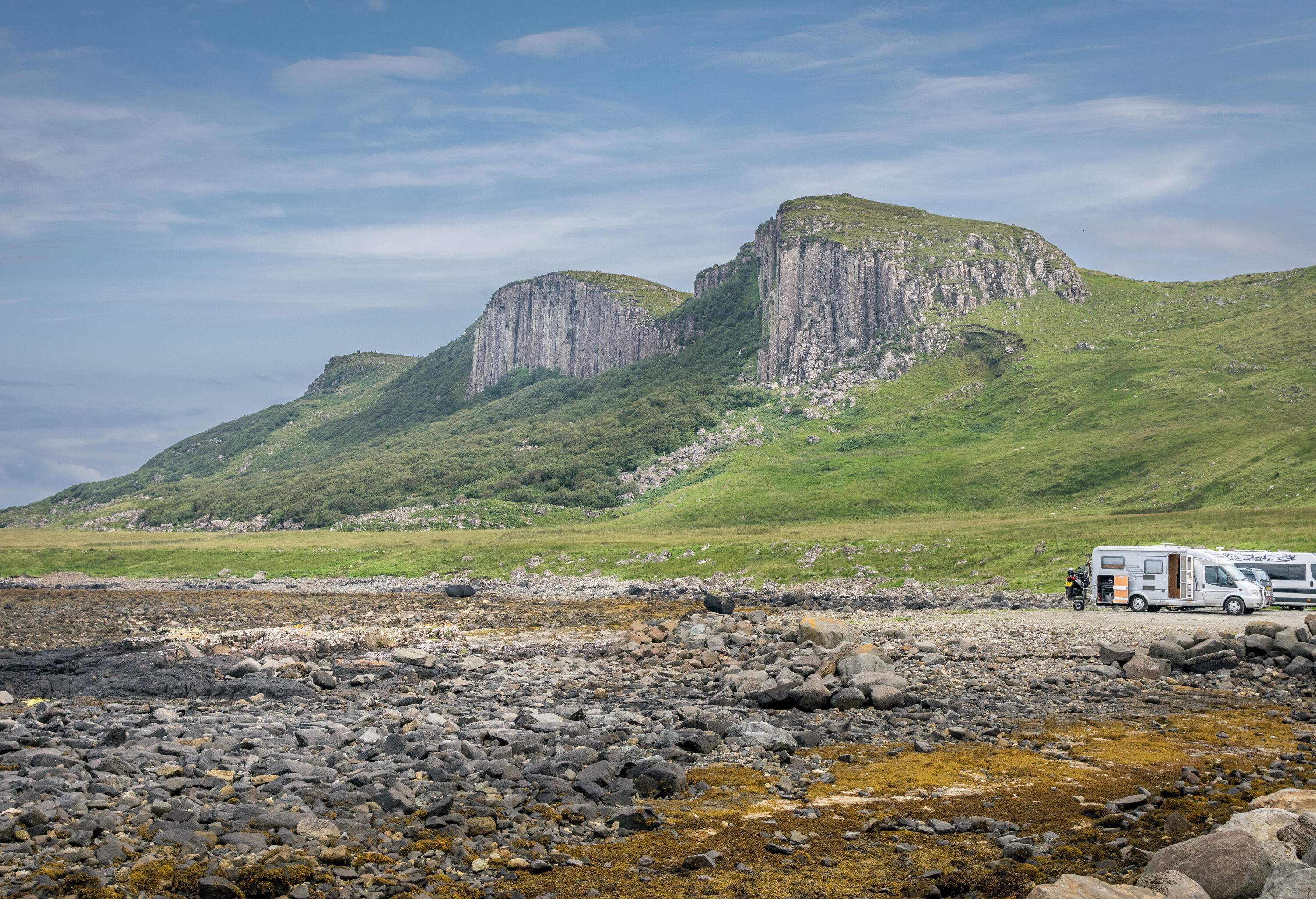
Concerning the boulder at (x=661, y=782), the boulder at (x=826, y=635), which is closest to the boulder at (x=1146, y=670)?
the boulder at (x=826, y=635)

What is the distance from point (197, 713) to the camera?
82.0 feet

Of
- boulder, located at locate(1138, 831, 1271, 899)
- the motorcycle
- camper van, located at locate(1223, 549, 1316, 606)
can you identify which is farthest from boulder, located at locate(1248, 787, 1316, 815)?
camper van, located at locate(1223, 549, 1316, 606)

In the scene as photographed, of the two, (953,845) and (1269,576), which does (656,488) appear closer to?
(1269,576)

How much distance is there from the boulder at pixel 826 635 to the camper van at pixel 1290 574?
78.0 ft

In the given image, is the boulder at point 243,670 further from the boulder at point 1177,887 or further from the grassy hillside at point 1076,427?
the grassy hillside at point 1076,427

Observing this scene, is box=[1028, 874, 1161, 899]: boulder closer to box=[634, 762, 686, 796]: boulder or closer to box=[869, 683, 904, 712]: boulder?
box=[634, 762, 686, 796]: boulder

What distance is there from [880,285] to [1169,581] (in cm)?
14568

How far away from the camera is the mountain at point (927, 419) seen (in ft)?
332

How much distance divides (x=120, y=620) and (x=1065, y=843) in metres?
51.7

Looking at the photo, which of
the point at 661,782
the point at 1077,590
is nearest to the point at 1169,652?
the point at 1077,590

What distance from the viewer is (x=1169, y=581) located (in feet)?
142

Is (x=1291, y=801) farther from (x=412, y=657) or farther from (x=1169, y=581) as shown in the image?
(x=1169, y=581)

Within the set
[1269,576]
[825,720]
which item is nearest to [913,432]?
[1269,576]

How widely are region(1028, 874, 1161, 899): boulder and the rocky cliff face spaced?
6555 inches
